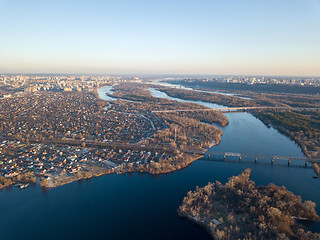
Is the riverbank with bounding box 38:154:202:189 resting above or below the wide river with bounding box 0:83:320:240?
above

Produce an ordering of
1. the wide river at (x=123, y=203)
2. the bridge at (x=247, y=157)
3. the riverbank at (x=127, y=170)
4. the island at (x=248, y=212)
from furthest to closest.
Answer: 1. the bridge at (x=247, y=157)
2. the riverbank at (x=127, y=170)
3. the wide river at (x=123, y=203)
4. the island at (x=248, y=212)

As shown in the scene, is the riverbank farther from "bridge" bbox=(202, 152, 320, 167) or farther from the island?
the island

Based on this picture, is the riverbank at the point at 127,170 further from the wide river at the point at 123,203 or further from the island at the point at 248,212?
the island at the point at 248,212

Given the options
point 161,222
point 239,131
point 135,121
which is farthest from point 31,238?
point 239,131

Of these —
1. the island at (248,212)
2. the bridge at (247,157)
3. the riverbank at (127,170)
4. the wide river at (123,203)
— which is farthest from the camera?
the bridge at (247,157)

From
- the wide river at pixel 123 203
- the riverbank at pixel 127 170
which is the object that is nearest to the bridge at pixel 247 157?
the wide river at pixel 123 203

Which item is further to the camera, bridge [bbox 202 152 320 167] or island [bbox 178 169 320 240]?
bridge [bbox 202 152 320 167]

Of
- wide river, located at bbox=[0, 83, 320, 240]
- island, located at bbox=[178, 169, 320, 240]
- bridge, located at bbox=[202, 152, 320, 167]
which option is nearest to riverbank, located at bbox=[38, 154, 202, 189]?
wide river, located at bbox=[0, 83, 320, 240]
